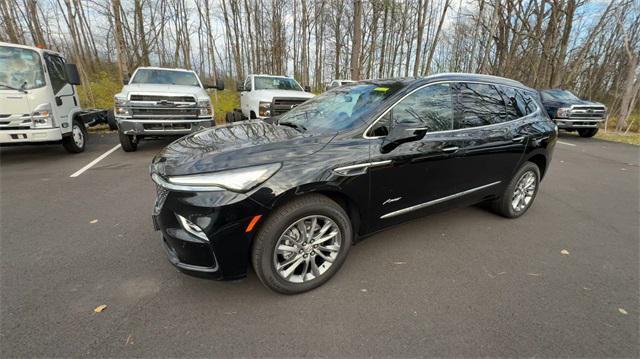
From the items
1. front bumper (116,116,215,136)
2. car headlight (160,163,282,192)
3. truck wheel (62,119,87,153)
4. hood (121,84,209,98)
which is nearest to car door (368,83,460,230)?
car headlight (160,163,282,192)

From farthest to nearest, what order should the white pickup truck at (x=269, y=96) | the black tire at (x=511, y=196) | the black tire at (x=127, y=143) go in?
1. the white pickup truck at (x=269, y=96)
2. the black tire at (x=127, y=143)
3. the black tire at (x=511, y=196)

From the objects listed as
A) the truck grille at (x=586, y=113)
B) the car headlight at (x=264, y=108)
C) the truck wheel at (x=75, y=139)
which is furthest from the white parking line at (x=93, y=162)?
the truck grille at (x=586, y=113)

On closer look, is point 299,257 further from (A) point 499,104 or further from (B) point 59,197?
(B) point 59,197

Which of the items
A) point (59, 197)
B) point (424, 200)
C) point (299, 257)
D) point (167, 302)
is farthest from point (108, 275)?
point (424, 200)

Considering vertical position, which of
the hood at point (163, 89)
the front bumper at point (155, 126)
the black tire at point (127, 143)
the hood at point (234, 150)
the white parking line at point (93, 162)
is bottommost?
the white parking line at point (93, 162)

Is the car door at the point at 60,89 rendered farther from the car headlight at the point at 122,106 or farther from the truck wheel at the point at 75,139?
the car headlight at the point at 122,106

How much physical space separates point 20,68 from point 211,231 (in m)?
6.86

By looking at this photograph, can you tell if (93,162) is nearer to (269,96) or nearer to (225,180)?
(269,96)

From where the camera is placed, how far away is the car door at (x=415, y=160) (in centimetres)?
254

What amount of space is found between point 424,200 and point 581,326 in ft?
4.76

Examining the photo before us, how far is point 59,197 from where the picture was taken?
14.2ft

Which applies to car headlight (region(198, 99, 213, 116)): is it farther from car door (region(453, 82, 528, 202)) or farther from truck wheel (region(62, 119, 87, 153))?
car door (region(453, 82, 528, 202))

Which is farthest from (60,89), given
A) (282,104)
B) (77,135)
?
(282,104)

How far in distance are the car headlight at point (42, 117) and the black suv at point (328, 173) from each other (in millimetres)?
5233
